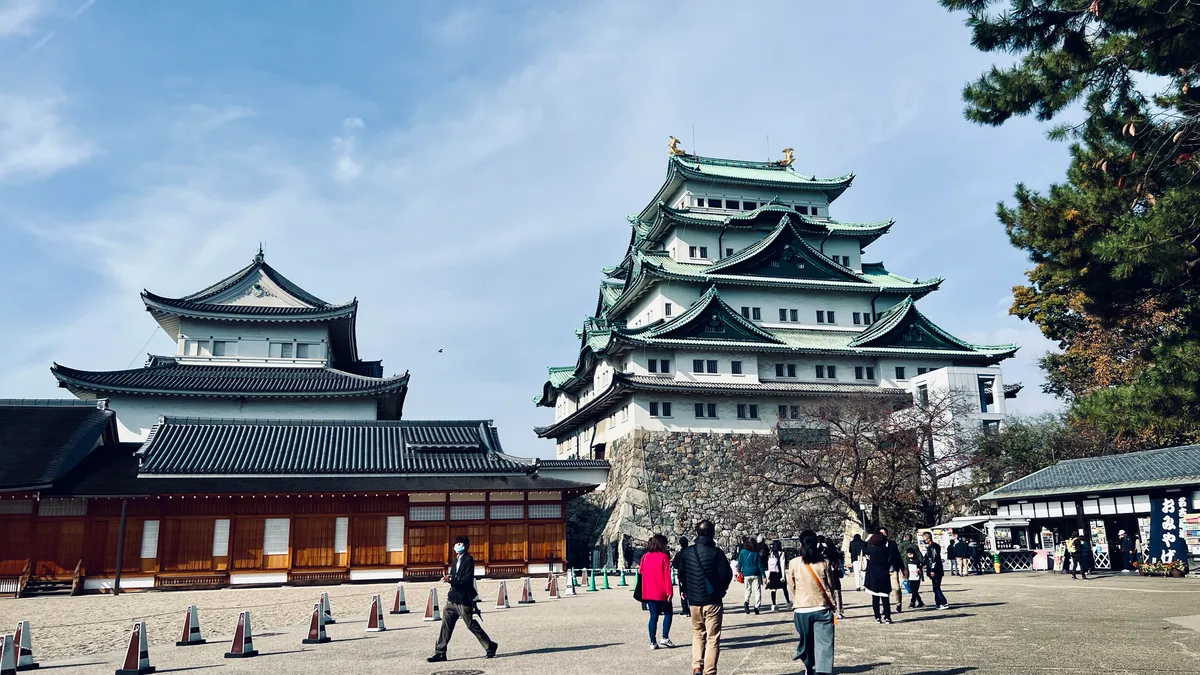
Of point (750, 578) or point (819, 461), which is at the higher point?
point (819, 461)

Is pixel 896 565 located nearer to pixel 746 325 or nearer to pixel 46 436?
pixel 746 325

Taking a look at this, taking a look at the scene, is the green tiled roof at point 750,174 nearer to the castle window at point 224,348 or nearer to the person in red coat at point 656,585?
the castle window at point 224,348

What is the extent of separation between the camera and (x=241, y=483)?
2900 centimetres

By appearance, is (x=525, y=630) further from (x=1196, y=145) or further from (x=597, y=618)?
(x=1196, y=145)

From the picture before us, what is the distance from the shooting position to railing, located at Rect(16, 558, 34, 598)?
26.2 m

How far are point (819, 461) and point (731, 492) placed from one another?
6.31m

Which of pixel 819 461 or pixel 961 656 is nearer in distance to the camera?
pixel 961 656

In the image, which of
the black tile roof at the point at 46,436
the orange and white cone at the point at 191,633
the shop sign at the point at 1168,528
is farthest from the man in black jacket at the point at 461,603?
the black tile roof at the point at 46,436

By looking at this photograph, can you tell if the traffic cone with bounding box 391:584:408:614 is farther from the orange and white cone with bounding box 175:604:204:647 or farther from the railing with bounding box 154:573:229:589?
the railing with bounding box 154:573:229:589

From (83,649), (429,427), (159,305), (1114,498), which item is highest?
(159,305)

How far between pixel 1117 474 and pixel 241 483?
94.8 ft

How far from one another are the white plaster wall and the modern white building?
1226cm

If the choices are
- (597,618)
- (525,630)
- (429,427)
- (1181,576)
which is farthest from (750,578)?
(429,427)

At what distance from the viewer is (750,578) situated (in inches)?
655
